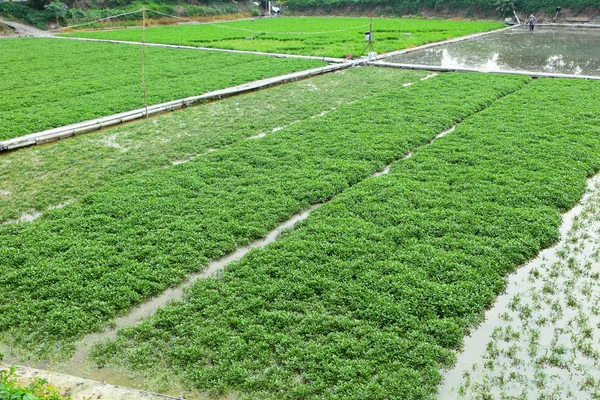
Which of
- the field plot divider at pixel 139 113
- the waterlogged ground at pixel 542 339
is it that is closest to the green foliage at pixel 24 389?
the waterlogged ground at pixel 542 339

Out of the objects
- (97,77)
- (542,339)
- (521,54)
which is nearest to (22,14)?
(97,77)

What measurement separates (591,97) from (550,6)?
3301 cm

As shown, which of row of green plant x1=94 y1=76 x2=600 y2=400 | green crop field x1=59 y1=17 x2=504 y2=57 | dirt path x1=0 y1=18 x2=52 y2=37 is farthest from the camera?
dirt path x1=0 y1=18 x2=52 y2=37

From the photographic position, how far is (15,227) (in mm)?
8008

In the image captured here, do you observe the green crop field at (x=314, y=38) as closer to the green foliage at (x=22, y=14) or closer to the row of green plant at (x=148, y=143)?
the green foliage at (x=22, y=14)

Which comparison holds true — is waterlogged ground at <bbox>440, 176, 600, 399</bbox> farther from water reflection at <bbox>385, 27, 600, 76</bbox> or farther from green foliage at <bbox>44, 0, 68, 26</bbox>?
green foliage at <bbox>44, 0, 68, 26</bbox>

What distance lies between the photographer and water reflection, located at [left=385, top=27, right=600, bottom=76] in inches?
845

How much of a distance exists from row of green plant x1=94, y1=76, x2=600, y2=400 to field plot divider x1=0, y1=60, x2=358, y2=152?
761 cm

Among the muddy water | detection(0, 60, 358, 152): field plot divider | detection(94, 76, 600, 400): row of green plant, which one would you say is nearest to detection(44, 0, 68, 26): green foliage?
detection(0, 60, 358, 152): field plot divider

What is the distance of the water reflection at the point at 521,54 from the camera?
70.4 feet

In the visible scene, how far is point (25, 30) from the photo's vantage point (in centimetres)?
3791

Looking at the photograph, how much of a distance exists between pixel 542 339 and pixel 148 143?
9326 millimetres

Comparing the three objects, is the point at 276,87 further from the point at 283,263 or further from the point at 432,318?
the point at 432,318

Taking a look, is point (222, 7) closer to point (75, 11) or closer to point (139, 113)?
point (75, 11)
